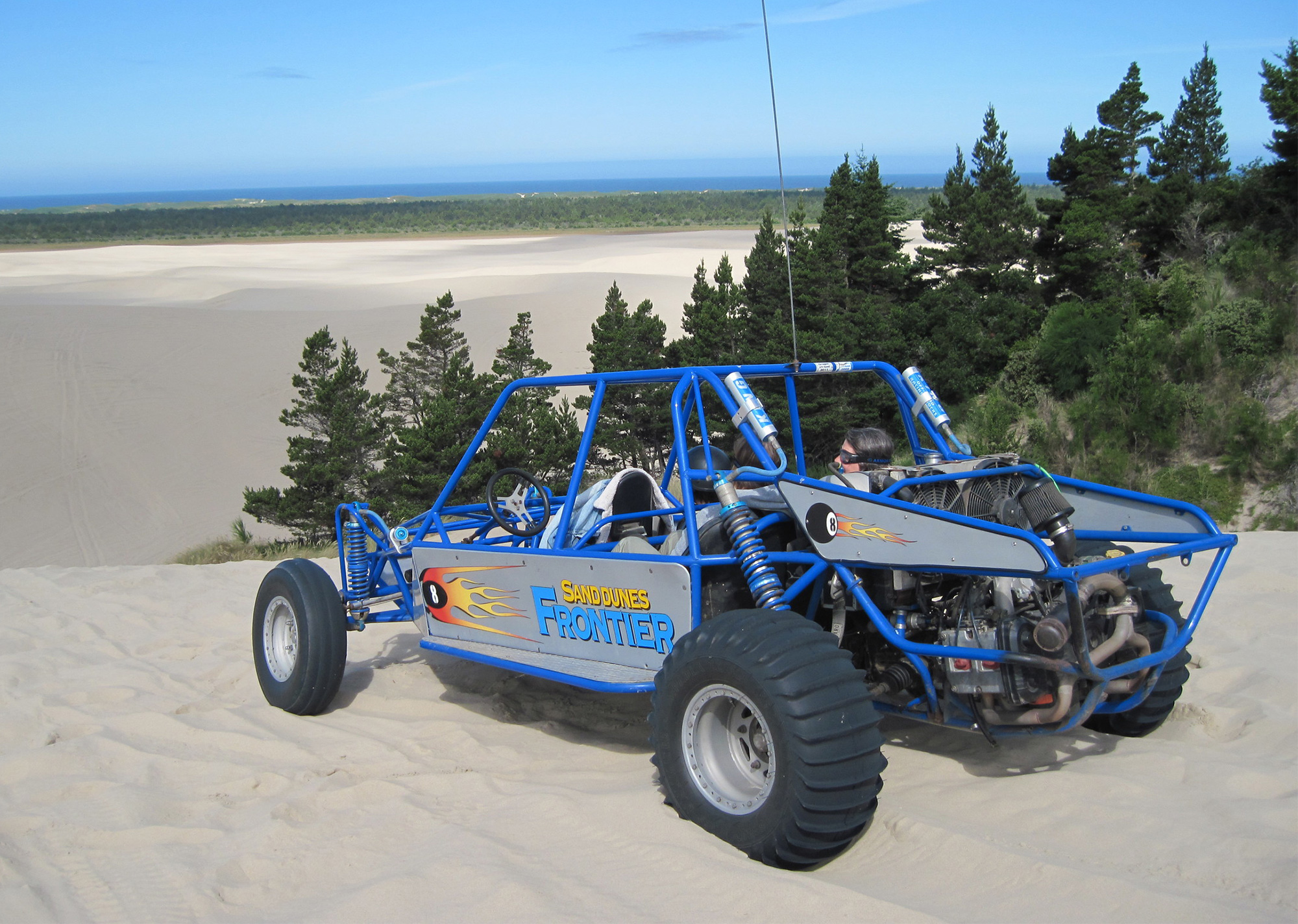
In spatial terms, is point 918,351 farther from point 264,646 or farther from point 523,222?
point 523,222

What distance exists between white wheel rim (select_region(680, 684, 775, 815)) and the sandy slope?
221mm

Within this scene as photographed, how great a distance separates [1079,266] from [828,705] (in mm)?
25162

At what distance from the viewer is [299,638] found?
5.92 m

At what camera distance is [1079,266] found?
25938mm

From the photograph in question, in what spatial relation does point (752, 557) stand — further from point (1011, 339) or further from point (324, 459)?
point (1011, 339)

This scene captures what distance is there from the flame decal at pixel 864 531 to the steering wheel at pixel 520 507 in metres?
2.31

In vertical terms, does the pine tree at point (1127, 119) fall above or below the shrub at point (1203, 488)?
above

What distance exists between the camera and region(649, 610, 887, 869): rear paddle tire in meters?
3.68

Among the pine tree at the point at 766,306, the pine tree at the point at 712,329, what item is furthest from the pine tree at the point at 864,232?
the pine tree at the point at 712,329

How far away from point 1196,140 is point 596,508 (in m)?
29.9

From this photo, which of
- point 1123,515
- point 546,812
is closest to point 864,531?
point 1123,515

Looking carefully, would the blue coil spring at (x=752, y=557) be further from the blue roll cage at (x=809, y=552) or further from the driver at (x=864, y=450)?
the driver at (x=864, y=450)

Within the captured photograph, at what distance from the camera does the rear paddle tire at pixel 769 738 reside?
368 centimetres

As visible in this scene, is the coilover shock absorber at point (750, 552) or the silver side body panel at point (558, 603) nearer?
the coilover shock absorber at point (750, 552)
